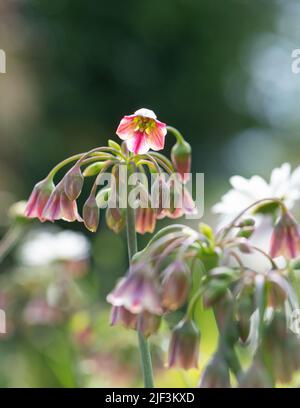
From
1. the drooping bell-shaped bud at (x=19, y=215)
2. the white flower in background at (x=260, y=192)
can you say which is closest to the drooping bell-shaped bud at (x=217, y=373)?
the white flower in background at (x=260, y=192)

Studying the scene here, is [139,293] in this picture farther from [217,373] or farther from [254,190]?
[254,190]

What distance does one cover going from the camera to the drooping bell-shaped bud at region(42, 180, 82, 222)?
1062mm

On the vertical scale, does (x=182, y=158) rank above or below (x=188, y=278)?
above

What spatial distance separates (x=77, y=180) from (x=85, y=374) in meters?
1.13

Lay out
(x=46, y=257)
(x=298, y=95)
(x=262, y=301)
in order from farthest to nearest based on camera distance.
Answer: (x=298, y=95)
(x=46, y=257)
(x=262, y=301)

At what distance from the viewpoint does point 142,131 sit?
113cm

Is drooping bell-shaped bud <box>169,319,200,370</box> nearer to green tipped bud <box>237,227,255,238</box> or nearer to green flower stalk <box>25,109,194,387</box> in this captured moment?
green flower stalk <box>25,109,194,387</box>

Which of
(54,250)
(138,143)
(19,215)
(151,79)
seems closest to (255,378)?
(138,143)

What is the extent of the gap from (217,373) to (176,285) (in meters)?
0.11

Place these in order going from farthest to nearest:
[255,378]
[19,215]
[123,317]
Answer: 1. [19,215]
2. [123,317]
3. [255,378]

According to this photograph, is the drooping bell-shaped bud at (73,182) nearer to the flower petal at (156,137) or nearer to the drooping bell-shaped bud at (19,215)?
the flower petal at (156,137)
